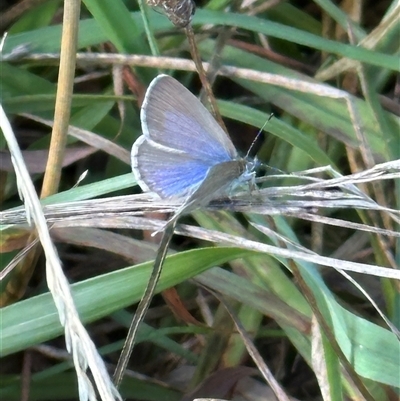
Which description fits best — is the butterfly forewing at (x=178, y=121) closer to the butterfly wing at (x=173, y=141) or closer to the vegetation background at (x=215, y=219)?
the butterfly wing at (x=173, y=141)

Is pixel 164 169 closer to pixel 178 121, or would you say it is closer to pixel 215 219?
pixel 178 121

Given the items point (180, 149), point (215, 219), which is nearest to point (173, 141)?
point (180, 149)

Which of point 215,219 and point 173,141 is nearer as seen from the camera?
point 173,141

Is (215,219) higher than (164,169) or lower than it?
lower

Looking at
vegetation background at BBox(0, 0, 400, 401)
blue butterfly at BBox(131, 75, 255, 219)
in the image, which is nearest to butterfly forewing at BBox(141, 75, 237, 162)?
blue butterfly at BBox(131, 75, 255, 219)

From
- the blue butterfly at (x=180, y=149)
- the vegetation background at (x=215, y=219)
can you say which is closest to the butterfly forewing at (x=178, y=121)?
the blue butterfly at (x=180, y=149)

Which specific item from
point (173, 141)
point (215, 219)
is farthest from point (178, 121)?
point (215, 219)

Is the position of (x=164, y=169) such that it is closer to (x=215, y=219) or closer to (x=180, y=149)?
(x=180, y=149)

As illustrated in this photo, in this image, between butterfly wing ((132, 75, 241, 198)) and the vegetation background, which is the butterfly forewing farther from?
the vegetation background

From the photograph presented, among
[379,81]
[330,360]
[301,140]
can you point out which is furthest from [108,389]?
[379,81]

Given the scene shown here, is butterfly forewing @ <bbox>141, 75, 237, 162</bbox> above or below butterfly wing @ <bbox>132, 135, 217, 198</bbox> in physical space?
above
